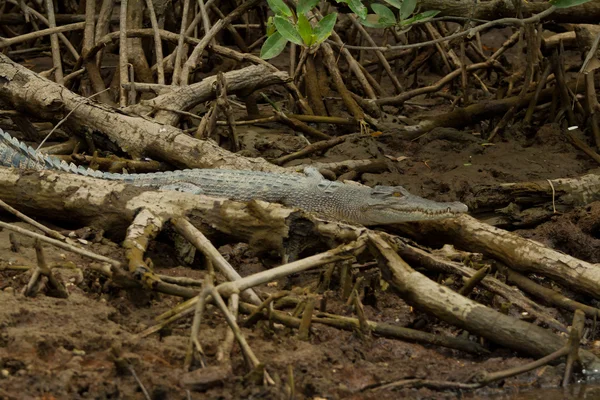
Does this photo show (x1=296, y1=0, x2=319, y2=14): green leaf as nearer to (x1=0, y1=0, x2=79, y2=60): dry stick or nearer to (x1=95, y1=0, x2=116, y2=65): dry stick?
(x1=95, y1=0, x2=116, y2=65): dry stick

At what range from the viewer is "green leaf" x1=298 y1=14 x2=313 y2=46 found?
5.29 meters

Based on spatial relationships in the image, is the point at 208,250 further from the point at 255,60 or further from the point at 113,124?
the point at 255,60

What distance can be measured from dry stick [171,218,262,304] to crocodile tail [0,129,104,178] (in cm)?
134

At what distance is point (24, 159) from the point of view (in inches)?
241

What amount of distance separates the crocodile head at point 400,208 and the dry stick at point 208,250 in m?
1.35

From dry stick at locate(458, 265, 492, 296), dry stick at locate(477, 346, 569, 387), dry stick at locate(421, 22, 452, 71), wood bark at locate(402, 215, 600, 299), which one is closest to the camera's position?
dry stick at locate(477, 346, 569, 387)

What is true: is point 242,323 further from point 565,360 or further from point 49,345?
point 565,360

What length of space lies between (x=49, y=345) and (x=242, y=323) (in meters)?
0.81

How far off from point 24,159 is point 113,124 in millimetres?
930

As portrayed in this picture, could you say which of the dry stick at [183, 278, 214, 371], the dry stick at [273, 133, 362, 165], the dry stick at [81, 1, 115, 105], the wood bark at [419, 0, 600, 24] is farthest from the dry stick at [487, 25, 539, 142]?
the dry stick at [183, 278, 214, 371]

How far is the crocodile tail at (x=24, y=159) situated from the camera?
6.04 meters

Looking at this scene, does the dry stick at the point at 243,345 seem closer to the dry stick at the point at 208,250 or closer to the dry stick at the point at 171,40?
the dry stick at the point at 208,250

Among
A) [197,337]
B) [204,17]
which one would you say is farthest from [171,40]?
[197,337]

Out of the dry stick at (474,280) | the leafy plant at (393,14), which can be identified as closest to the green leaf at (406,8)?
the leafy plant at (393,14)
